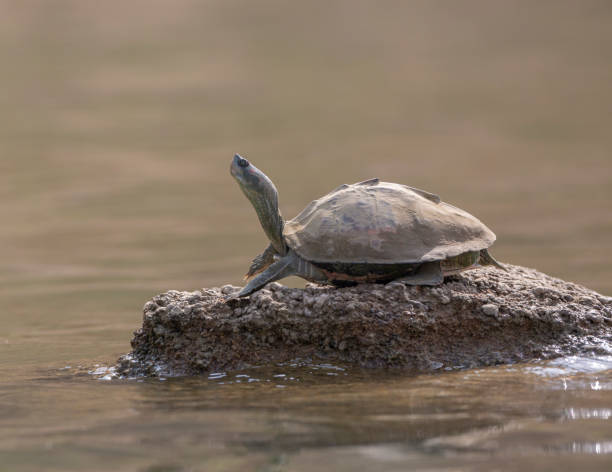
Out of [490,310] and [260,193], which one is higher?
[260,193]

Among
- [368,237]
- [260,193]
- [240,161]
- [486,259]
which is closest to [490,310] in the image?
[486,259]

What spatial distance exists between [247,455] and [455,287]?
2.09 meters

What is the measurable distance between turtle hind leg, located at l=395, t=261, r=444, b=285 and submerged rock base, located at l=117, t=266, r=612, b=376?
55mm

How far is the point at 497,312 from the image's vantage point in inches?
179

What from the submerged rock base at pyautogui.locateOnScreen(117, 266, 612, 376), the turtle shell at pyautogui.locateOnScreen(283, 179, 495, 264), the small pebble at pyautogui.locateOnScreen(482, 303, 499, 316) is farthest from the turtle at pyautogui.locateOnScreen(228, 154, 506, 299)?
the small pebble at pyautogui.locateOnScreen(482, 303, 499, 316)

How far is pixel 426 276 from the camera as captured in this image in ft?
14.9

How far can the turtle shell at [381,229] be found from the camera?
173 inches

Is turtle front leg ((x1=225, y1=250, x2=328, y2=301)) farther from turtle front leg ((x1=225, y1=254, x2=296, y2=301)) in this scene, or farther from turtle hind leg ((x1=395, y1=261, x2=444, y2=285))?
turtle hind leg ((x1=395, y1=261, x2=444, y2=285))

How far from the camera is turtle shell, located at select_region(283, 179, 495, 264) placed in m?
4.41

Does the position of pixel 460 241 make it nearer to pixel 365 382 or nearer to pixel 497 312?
pixel 497 312

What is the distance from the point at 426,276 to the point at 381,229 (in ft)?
1.27

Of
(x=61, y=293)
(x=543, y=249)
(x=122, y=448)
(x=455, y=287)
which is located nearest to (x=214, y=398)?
(x=122, y=448)

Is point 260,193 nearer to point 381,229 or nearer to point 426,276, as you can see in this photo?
point 381,229

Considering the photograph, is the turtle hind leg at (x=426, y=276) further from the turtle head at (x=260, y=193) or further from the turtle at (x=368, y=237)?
the turtle head at (x=260, y=193)
